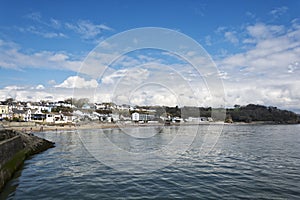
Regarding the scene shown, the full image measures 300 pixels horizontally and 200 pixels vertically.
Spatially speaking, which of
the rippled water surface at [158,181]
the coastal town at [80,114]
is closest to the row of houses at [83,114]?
the coastal town at [80,114]

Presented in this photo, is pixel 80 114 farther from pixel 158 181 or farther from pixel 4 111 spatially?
pixel 158 181

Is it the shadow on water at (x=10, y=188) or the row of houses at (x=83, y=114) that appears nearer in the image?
the shadow on water at (x=10, y=188)

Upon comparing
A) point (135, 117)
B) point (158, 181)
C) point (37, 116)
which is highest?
point (37, 116)

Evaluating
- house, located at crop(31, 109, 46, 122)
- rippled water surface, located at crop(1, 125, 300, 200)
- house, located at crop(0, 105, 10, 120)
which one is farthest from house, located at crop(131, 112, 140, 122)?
rippled water surface, located at crop(1, 125, 300, 200)

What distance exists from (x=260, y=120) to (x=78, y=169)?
162448 millimetres

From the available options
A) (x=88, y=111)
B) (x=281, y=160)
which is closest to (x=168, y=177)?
(x=281, y=160)

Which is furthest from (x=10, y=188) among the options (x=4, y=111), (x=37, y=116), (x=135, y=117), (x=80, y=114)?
(x=135, y=117)

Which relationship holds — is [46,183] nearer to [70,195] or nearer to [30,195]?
→ [30,195]

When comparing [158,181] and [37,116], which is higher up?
A: [37,116]

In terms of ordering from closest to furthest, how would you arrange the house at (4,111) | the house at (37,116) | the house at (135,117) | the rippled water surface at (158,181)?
the rippled water surface at (158,181)
the house at (4,111)
the house at (37,116)
the house at (135,117)

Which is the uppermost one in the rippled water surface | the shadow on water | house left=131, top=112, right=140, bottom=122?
house left=131, top=112, right=140, bottom=122

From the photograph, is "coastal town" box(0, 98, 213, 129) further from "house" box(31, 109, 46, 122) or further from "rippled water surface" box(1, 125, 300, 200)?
"rippled water surface" box(1, 125, 300, 200)

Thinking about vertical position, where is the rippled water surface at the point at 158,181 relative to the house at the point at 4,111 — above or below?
below

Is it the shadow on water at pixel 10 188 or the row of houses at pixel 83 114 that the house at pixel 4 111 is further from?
the shadow on water at pixel 10 188
